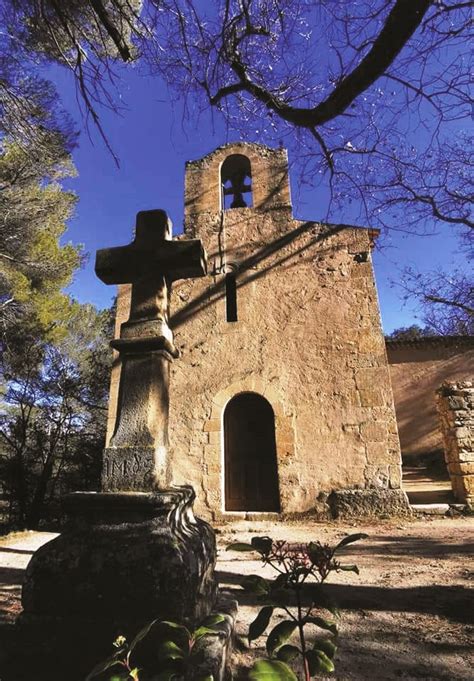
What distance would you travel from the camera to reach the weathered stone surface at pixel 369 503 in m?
5.82

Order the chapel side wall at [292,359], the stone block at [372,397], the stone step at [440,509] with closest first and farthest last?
the stone step at [440,509] → the chapel side wall at [292,359] → the stone block at [372,397]

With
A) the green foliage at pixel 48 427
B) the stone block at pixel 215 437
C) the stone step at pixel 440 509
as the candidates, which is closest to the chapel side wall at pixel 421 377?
the stone step at pixel 440 509

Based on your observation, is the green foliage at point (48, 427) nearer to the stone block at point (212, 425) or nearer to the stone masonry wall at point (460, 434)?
the stone block at point (212, 425)

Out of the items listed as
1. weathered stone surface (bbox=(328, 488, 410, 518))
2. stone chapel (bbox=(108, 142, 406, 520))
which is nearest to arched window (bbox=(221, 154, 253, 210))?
stone chapel (bbox=(108, 142, 406, 520))

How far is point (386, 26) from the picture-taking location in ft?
6.96

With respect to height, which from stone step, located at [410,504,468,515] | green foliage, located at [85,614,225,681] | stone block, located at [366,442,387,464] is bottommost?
green foliage, located at [85,614,225,681]

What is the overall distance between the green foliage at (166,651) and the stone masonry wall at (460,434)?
6.24 metres

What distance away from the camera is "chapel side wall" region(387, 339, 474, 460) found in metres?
13.4

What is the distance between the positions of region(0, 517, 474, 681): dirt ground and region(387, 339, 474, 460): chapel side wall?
852cm

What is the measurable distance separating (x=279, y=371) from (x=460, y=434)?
3.19 meters

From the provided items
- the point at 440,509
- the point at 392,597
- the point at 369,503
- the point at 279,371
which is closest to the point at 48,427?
the point at 279,371

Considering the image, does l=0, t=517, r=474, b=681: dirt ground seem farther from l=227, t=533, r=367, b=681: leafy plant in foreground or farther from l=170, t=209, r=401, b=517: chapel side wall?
l=170, t=209, r=401, b=517: chapel side wall

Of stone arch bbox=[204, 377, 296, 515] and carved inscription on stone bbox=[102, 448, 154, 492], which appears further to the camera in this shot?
stone arch bbox=[204, 377, 296, 515]

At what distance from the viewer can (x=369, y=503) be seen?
19.3ft
